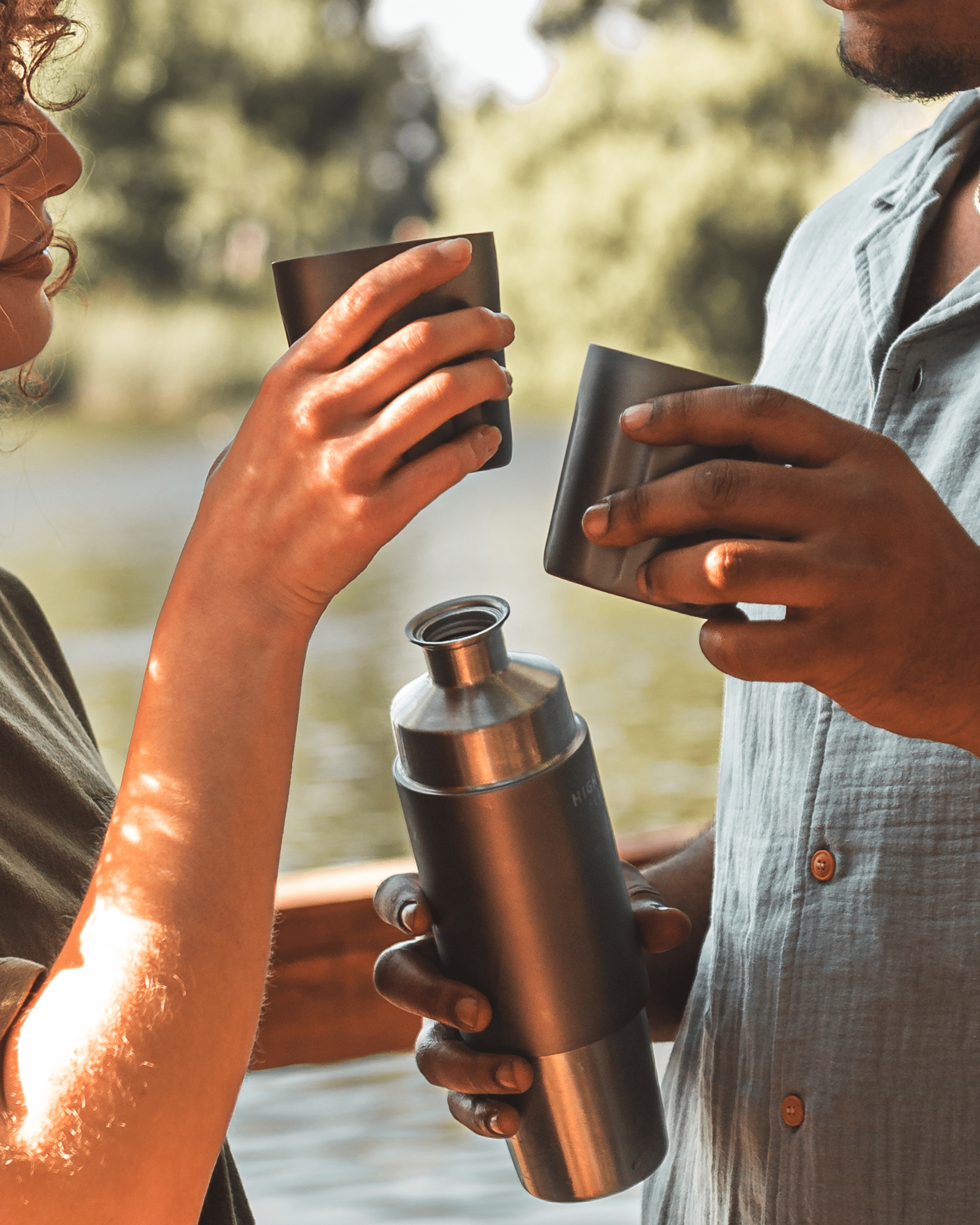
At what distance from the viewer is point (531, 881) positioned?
76 cm

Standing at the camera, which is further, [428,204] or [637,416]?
[428,204]

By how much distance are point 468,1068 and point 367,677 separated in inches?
118

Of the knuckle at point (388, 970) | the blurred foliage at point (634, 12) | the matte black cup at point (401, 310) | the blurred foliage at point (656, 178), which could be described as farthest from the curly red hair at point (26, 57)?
the blurred foliage at point (634, 12)

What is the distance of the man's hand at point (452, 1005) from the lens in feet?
2.61

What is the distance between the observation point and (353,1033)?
1.13 m

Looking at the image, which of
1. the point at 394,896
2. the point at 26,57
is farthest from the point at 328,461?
the point at 26,57

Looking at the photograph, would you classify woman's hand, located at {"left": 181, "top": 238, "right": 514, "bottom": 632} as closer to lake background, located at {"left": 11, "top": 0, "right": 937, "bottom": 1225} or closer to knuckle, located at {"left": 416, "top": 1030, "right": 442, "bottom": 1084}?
knuckle, located at {"left": 416, "top": 1030, "right": 442, "bottom": 1084}

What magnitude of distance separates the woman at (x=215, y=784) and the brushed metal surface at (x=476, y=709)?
5.9 inches

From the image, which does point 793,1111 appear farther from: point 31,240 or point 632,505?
point 31,240

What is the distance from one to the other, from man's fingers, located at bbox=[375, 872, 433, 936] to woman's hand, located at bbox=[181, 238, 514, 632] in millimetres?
281

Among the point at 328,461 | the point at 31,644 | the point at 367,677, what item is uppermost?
the point at 328,461

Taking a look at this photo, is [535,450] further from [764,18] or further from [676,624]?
[764,18]

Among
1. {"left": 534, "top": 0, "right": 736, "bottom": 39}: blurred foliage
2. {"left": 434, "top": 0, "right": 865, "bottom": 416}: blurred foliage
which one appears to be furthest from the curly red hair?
{"left": 534, "top": 0, "right": 736, "bottom": 39}: blurred foliage

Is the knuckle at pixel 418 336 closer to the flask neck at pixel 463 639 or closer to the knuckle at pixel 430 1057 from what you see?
the flask neck at pixel 463 639
